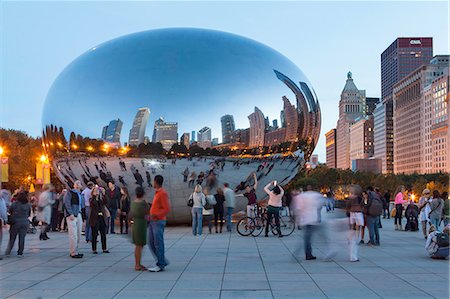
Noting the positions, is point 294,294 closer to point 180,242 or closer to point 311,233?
point 311,233

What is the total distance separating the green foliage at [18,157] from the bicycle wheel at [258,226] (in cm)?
4225

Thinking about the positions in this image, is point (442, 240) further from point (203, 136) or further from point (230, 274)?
point (203, 136)

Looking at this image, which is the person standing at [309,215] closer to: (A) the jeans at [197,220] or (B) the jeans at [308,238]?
(B) the jeans at [308,238]

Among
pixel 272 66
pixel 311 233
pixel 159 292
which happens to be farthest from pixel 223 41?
pixel 159 292

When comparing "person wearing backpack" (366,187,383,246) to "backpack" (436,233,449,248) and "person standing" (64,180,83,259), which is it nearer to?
"backpack" (436,233,449,248)

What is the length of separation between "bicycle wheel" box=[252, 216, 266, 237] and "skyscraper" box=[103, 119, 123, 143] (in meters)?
5.28

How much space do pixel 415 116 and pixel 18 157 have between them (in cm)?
14585

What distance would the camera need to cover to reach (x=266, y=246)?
13867mm

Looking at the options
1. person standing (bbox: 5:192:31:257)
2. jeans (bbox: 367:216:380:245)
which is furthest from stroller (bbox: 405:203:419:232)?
person standing (bbox: 5:192:31:257)

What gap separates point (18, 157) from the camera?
55688 mm

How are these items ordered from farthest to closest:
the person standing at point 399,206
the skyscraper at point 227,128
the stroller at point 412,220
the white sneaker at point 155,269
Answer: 1. the person standing at point 399,206
2. the stroller at point 412,220
3. the skyscraper at point 227,128
4. the white sneaker at point 155,269

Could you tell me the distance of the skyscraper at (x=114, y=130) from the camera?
17.9 m

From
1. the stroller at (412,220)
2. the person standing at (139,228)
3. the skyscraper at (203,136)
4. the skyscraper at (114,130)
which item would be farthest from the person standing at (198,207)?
the stroller at (412,220)

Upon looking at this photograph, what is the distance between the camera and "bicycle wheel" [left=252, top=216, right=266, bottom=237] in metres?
17.0
